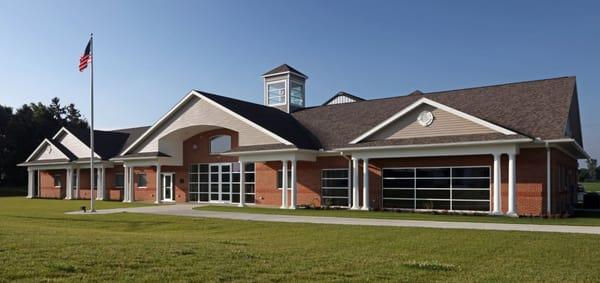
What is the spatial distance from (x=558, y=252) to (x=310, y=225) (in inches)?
328

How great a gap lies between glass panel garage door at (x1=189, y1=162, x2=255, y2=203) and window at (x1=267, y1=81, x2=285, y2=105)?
6199 millimetres

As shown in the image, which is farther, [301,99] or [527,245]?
[301,99]

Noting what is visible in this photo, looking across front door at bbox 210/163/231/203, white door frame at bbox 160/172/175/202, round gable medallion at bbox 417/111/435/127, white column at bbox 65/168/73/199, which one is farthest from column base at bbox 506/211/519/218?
white column at bbox 65/168/73/199

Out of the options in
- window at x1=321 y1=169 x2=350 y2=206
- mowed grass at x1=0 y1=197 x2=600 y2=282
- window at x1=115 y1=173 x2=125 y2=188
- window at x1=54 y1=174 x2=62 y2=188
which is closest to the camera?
mowed grass at x1=0 y1=197 x2=600 y2=282

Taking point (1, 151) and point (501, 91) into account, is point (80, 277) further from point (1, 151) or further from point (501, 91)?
point (1, 151)

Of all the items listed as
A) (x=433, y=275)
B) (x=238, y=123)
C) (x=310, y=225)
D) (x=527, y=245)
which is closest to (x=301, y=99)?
(x=238, y=123)

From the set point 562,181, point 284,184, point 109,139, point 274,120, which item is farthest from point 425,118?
point 109,139

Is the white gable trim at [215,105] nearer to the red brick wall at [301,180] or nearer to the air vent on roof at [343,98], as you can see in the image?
the red brick wall at [301,180]

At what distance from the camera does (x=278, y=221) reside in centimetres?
1972

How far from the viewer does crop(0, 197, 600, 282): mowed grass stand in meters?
7.53

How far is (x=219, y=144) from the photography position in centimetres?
3362

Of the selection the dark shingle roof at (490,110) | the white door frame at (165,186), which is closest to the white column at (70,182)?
the white door frame at (165,186)

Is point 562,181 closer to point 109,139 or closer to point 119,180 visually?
point 119,180

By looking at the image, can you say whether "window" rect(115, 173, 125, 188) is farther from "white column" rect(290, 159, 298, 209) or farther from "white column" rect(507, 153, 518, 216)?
"white column" rect(507, 153, 518, 216)
